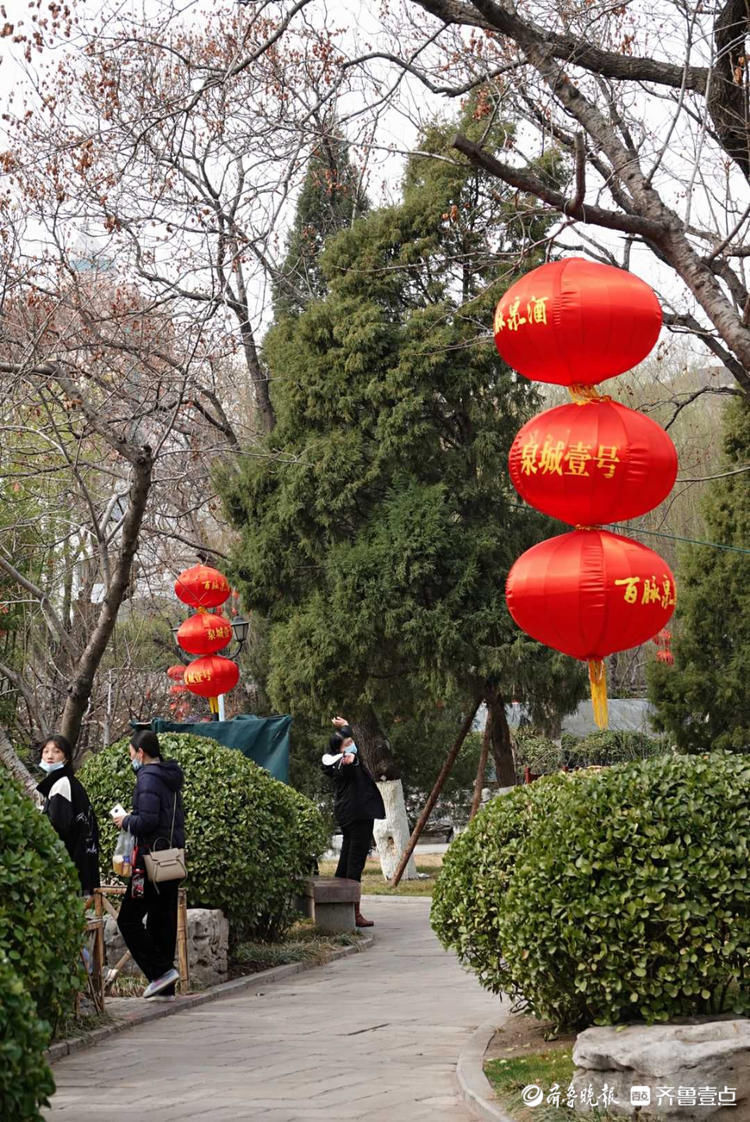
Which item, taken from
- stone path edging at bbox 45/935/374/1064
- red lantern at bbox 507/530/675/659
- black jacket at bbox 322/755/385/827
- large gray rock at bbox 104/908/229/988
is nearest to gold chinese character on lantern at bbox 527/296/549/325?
red lantern at bbox 507/530/675/659

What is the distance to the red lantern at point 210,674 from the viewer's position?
1677cm

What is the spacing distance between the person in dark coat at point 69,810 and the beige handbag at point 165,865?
385 millimetres

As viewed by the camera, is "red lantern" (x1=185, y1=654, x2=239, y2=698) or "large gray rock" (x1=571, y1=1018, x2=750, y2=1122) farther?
"red lantern" (x1=185, y1=654, x2=239, y2=698)

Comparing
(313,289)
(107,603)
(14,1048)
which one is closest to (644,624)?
(107,603)

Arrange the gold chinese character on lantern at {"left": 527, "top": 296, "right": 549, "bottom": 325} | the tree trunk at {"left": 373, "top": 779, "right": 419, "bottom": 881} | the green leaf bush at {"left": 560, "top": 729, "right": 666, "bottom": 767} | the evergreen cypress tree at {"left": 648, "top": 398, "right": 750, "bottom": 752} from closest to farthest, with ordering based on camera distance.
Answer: the gold chinese character on lantern at {"left": 527, "top": 296, "right": 549, "bottom": 325} < the evergreen cypress tree at {"left": 648, "top": 398, "right": 750, "bottom": 752} < the tree trunk at {"left": 373, "top": 779, "right": 419, "bottom": 881} < the green leaf bush at {"left": 560, "top": 729, "right": 666, "bottom": 767}

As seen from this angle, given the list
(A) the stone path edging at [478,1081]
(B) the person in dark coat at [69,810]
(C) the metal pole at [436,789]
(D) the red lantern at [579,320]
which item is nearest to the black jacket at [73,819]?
(B) the person in dark coat at [69,810]

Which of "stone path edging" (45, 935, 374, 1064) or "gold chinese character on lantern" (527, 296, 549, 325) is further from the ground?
"gold chinese character on lantern" (527, 296, 549, 325)

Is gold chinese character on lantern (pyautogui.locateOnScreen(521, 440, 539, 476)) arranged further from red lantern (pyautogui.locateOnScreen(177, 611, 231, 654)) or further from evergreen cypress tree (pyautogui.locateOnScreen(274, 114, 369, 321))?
evergreen cypress tree (pyautogui.locateOnScreen(274, 114, 369, 321))

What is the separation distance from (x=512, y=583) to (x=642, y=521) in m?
19.4

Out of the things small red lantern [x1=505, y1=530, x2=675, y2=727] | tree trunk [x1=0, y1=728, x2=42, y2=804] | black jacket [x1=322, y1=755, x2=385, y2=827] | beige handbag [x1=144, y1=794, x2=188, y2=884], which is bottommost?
beige handbag [x1=144, y1=794, x2=188, y2=884]

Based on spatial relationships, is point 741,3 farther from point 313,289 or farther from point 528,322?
point 313,289

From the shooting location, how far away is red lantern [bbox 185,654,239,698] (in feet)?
55.0

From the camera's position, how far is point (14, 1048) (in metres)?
3.55

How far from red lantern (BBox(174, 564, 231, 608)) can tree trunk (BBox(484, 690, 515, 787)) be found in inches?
143
